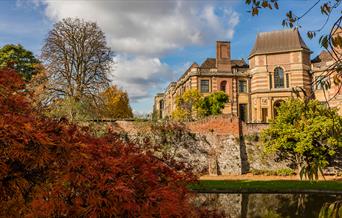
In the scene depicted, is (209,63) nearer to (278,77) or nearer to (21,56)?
(278,77)

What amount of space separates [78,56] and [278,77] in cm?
2228

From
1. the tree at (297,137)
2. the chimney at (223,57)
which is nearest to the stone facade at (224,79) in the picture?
the chimney at (223,57)

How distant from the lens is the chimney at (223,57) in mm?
40281

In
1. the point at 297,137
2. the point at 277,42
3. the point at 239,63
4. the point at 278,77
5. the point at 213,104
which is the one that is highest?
the point at 277,42

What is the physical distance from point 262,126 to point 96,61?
13.8 meters

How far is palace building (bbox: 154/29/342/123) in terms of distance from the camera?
37938 mm

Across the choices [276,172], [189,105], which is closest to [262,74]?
[189,105]

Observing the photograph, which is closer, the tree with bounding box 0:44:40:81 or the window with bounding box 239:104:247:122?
the tree with bounding box 0:44:40:81

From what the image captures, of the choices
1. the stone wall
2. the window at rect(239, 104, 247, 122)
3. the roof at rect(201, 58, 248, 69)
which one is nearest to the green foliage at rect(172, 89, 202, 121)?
the roof at rect(201, 58, 248, 69)

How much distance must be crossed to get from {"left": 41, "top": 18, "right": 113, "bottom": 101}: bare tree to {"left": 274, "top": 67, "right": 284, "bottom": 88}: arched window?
64.1 feet

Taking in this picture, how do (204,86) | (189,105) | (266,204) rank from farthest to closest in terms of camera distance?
1. (204,86)
2. (189,105)
3. (266,204)

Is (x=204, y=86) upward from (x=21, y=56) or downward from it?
downward

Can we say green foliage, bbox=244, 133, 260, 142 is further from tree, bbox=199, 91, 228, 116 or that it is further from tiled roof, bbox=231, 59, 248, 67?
tiled roof, bbox=231, 59, 248, 67

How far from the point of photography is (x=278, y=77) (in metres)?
38.7
